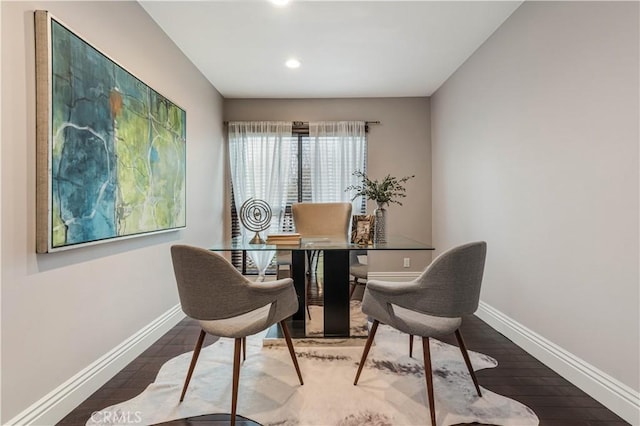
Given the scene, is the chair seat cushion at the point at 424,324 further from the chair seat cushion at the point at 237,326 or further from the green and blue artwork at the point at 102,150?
the green and blue artwork at the point at 102,150

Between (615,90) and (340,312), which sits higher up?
(615,90)

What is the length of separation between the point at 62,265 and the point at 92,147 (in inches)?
25.4

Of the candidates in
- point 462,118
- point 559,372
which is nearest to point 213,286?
point 559,372

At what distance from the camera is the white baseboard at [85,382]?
1.44 m

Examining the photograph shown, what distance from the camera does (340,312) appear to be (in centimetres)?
245

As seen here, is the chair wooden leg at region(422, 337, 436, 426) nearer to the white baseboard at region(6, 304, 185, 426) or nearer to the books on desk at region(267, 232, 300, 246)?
the books on desk at region(267, 232, 300, 246)

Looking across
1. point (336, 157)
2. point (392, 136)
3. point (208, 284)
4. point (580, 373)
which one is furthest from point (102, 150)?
point (392, 136)

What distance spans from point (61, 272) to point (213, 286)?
2.70 ft

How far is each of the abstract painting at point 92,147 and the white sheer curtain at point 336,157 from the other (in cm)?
204

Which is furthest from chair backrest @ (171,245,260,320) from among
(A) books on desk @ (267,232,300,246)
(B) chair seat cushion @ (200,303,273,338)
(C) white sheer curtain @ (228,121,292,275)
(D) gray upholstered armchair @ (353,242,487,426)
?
(C) white sheer curtain @ (228,121,292,275)

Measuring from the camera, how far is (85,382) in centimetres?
173

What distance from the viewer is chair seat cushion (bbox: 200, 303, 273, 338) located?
1576 mm

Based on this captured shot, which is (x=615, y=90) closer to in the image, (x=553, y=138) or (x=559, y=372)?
(x=553, y=138)

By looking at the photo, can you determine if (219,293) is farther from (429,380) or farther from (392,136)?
(392,136)
